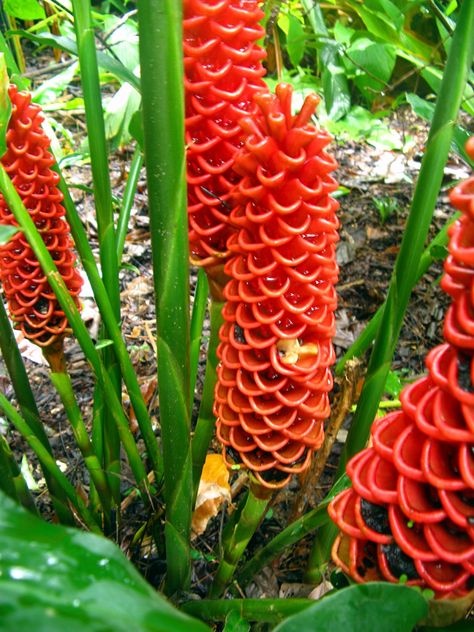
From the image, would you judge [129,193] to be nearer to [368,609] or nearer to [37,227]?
[37,227]

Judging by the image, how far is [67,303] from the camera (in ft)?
2.67

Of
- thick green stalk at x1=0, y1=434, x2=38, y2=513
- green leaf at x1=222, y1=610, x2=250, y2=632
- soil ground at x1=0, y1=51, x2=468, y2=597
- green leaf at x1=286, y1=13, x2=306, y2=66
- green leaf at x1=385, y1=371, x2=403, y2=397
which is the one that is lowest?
soil ground at x1=0, y1=51, x2=468, y2=597

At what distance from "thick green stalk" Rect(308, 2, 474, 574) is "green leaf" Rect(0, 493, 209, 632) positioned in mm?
479

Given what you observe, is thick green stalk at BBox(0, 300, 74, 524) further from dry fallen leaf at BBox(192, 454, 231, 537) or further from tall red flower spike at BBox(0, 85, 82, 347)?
dry fallen leaf at BBox(192, 454, 231, 537)

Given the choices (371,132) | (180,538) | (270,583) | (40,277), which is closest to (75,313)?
(40,277)

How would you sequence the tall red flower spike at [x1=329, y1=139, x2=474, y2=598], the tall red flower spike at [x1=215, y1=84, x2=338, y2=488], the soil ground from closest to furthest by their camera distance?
the tall red flower spike at [x1=329, y1=139, x2=474, y2=598], the tall red flower spike at [x1=215, y1=84, x2=338, y2=488], the soil ground

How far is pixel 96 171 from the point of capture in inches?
34.5

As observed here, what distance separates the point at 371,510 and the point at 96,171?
2.09 feet

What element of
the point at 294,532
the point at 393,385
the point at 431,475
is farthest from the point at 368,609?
the point at 393,385

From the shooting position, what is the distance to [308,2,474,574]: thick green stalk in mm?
626

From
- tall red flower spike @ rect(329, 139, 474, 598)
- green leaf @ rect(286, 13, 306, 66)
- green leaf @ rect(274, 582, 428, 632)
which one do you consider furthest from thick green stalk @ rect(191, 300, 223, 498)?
green leaf @ rect(286, 13, 306, 66)

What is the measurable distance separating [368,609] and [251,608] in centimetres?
33

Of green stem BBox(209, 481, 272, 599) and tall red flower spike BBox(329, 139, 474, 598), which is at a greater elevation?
tall red flower spike BBox(329, 139, 474, 598)

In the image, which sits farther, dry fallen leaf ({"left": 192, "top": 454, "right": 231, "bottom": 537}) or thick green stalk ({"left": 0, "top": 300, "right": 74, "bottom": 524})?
dry fallen leaf ({"left": 192, "top": 454, "right": 231, "bottom": 537})
